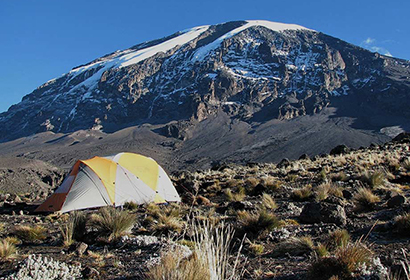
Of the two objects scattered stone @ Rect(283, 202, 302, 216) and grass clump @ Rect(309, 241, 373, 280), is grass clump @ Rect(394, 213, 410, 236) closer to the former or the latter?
grass clump @ Rect(309, 241, 373, 280)

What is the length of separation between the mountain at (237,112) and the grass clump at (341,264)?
290 feet

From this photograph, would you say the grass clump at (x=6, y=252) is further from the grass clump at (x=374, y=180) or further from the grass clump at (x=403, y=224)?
the grass clump at (x=374, y=180)

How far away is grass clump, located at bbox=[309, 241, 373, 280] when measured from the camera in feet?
10.2

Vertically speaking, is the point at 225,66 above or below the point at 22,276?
above

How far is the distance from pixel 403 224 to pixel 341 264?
1.96 metres

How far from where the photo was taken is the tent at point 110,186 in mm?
9258

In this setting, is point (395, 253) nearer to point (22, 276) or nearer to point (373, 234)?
point (373, 234)

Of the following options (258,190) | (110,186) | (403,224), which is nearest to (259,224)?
(403,224)

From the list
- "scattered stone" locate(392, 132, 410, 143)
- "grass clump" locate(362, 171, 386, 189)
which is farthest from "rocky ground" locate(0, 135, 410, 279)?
"scattered stone" locate(392, 132, 410, 143)

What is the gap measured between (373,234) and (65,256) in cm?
451

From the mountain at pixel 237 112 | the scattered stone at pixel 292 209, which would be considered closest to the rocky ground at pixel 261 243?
the scattered stone at pixel 292 209

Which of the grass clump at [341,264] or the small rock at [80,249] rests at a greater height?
the small rock at [80,249]

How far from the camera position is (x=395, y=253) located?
12.3ft

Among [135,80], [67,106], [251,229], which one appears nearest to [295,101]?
[135,80]
